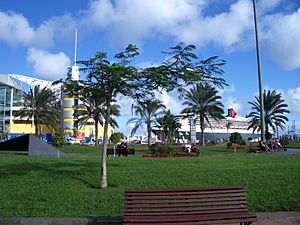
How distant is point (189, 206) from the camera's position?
5.51m

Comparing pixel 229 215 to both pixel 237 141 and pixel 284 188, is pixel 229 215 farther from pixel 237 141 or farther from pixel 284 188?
pixel 237 141

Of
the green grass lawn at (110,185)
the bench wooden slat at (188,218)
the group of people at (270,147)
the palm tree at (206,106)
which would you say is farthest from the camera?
the palm tree at (206,106)

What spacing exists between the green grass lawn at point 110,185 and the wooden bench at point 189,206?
50.0 inches

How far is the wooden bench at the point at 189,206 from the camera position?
5066 mm

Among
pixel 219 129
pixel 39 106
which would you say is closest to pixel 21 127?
pixel 39 106

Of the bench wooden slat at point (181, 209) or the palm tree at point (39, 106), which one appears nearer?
the bench wooden slat at point (181, 209)

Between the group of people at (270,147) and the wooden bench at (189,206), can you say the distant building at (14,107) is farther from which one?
the wooden bench at (189,206)

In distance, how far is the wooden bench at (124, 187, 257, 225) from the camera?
507 cm

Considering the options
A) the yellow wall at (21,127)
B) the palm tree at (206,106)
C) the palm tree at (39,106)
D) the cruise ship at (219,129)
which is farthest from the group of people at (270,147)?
the yellow wall at (21,127)

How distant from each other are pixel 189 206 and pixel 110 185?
11.9ft

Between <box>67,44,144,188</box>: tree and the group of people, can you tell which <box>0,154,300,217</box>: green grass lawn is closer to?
<box>67,44,144,188</box>: tree

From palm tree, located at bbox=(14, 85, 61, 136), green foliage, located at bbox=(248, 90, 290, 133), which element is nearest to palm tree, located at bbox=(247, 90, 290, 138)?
green foliage, located at bbox=(248, 90, 290, 133)

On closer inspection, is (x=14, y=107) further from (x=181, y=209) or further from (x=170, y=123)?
(x=181, y=209)

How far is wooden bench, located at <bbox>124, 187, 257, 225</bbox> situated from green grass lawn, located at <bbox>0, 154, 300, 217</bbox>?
1.27m
